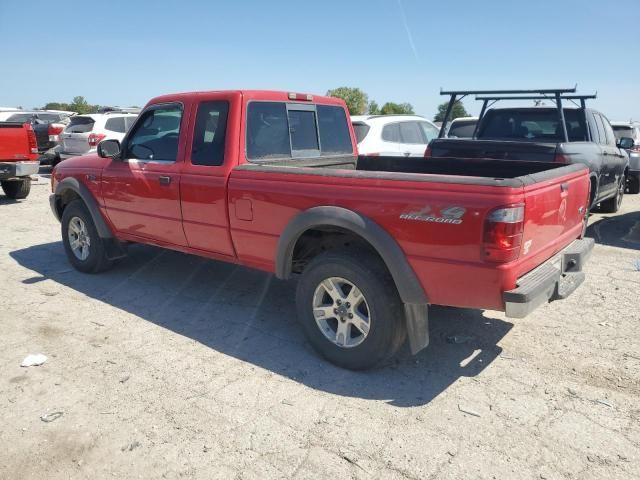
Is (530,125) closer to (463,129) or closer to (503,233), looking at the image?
(463,129)

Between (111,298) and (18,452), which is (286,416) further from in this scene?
(111,298)

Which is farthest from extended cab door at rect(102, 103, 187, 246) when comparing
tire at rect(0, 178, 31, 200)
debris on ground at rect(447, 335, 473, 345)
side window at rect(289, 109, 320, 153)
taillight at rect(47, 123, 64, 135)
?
taillight at rect(47, 123, 64, 135)

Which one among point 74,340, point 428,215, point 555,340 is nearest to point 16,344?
point 74,340

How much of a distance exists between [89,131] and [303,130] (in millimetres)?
10412

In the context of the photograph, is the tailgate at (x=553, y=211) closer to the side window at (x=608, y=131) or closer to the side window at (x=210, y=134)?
the side window at (x=210, y=134)

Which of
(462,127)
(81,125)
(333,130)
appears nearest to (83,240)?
(333,130)

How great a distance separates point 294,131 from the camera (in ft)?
15.4

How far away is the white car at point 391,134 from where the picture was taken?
9.27 m

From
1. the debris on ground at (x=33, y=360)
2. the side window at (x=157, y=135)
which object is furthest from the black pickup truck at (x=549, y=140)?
the debris on ground at (x=33, y=360)

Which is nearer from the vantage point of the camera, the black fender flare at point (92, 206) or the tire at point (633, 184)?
the black fender flare at point (92, 206)

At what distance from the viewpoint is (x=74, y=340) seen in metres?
4.18

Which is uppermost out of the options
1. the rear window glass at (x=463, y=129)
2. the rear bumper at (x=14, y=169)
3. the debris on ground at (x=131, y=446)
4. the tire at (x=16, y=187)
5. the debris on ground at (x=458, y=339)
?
the rear window glass at (x=463, y=129)

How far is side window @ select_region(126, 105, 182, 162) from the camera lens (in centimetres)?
470

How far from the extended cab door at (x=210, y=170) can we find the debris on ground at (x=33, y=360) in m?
1.47
